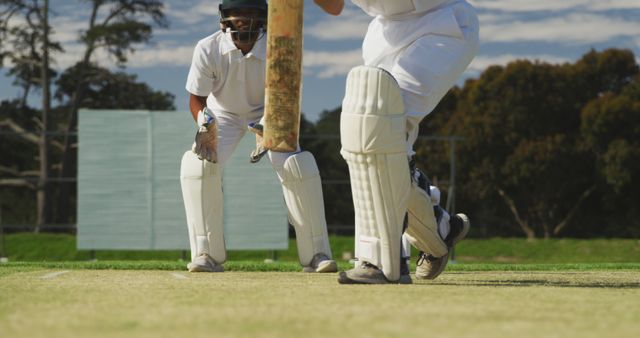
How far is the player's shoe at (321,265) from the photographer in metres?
6.21

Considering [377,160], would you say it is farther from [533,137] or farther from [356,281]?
[533,137]

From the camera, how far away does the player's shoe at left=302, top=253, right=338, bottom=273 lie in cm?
621

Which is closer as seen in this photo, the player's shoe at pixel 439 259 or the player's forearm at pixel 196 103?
the player's shoe at pixel 439 259

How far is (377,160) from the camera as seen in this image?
14.2ft

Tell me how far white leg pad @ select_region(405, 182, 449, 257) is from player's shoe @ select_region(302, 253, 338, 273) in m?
1.18

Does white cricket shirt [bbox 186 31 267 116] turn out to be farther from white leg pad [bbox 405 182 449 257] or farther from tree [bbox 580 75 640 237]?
tree [bbox 580 75 640 237]

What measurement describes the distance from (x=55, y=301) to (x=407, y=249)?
7.31 ft

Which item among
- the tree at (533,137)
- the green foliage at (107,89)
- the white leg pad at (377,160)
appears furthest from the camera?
the tree at (533,137)

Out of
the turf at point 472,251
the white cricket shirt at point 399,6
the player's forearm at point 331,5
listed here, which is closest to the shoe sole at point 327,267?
the player's forearm at point 331,5

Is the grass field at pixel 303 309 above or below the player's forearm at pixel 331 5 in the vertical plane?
below

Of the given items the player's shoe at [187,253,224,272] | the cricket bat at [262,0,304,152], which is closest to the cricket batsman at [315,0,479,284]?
the cricket bat at [262,0,304,152]

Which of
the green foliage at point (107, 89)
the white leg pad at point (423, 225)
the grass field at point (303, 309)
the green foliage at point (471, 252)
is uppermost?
the green foliage at point (107, 89)

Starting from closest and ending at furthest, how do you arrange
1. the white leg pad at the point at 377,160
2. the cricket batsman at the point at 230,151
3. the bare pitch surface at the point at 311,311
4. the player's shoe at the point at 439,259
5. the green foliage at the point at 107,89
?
the bare pitch surface at the point at 311,311, the white leg pad at the point at 377,160, the player's shoe at the point at 439,259, the cricket batsman at the point at 230,151, the green foliage at the point at 107,89

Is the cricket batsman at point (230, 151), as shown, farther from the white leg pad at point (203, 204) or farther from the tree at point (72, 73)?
the tree at point (72, 73)
